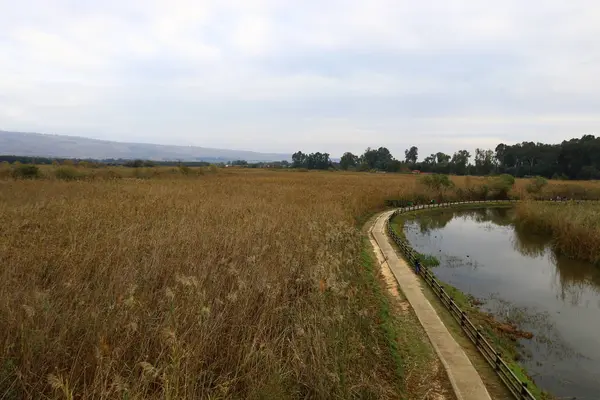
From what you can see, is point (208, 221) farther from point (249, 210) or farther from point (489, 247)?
point (489, 247)

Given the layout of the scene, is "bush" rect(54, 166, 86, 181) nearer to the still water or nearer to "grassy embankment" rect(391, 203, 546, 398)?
the still water

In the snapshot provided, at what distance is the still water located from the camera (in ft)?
31.8

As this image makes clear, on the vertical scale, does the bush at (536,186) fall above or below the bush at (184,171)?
above

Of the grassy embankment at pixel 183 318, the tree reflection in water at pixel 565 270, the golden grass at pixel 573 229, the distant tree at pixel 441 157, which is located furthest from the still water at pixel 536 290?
the distant tree at pixel 441 157

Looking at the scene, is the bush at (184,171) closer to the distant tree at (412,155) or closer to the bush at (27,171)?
the bush at (27,171)

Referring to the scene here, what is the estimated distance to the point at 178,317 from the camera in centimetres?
640

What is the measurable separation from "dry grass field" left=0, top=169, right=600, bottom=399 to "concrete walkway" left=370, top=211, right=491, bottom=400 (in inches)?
24.6

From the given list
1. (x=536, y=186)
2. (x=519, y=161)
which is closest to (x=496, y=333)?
(x=536, y=186)

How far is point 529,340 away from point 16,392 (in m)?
12.7

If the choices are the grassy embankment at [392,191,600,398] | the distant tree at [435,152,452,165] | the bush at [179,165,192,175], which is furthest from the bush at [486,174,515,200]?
the distant tree at [435,152,452,165]

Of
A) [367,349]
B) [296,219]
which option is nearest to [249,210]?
[296,219]

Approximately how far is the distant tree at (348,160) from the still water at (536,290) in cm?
12970

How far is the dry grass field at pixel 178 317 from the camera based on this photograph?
5.18m

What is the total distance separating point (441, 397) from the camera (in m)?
7.21
